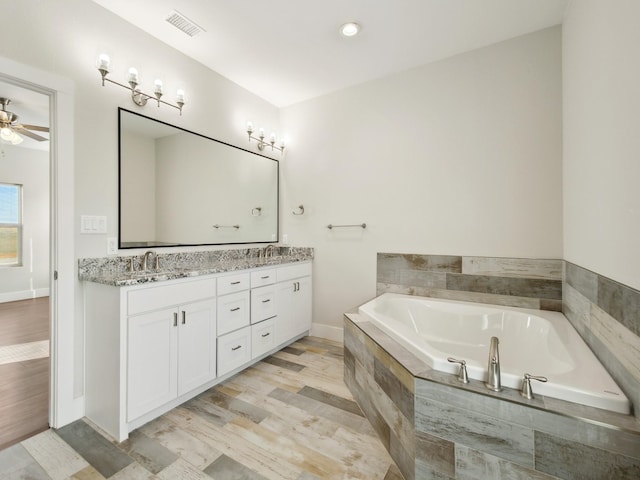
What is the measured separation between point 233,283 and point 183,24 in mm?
1876

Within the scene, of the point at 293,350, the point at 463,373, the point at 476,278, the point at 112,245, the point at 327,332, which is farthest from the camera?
the point at 327,332

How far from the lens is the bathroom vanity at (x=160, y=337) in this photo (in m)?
1.61

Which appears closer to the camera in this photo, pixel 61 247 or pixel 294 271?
pixel 61 247

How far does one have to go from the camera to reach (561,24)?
2.12 m

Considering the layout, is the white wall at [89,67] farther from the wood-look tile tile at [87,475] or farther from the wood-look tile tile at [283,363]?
the wood-look tile tile at [283,363]

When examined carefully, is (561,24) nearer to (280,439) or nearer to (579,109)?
(579,109)

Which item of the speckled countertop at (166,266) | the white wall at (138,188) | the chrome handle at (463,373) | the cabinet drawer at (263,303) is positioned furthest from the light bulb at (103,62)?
the chrome handle at (463,373)

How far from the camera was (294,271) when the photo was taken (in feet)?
9.70

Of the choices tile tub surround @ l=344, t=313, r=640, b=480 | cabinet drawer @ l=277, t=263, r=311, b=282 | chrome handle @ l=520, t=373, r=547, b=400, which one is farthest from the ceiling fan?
chrome handle @ l=520, t=373, r=547, b=400

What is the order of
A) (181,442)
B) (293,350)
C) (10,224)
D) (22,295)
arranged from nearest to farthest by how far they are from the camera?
(181,442), (293,350), (10,224), (22,295)

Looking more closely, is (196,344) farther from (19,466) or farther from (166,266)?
(19,466)

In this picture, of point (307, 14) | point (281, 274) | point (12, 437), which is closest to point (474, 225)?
point (281, 274)

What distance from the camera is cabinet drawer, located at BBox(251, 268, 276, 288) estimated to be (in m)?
2.45

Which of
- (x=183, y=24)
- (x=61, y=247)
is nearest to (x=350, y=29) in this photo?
(x=183, y=24)
